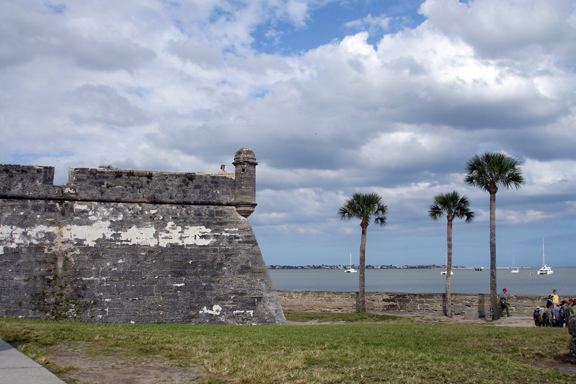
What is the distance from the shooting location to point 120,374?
6.12 metres

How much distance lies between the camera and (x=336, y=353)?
7.81 metres

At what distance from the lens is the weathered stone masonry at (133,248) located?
508 inches

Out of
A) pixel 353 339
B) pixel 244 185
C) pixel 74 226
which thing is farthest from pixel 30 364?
pixel 244 185

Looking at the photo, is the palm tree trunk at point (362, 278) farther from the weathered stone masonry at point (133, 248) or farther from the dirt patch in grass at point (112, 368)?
the dirt patch in grass at point (112, 368)

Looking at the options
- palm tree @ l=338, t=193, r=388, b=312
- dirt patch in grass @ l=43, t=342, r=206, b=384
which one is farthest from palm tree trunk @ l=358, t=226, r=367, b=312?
dirt patch in grass @ l=43, t=342, r=206, b=384

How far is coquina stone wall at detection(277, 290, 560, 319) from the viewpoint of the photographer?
20.4 metres

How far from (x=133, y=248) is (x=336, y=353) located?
7969 millimetres

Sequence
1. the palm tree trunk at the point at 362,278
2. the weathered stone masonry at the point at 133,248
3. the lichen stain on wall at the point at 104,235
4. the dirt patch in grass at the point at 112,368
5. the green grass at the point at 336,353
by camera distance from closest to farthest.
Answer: the dirt patch in grass at the point at 112,368
the green grass at the point at 336,353
the weathered stone masonry at the point at 133,248
the lichen stain on wall at the point at 104,235
the palm tree trunk at the point at 362,278

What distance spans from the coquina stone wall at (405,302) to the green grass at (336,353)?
10.7 metres

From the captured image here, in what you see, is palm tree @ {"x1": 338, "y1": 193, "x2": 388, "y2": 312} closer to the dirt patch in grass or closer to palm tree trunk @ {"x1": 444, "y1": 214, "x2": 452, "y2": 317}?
palm tree trunk @ {"x1": 444, "y1": 214, "x2": 452, "y2": 317}

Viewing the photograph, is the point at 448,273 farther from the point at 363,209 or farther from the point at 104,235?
the point at 104,235

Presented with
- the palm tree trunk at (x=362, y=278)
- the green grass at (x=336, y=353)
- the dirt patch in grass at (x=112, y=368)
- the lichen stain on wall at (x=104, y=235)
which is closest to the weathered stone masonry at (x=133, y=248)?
the lichen stain on wall at (x=104, y=235)

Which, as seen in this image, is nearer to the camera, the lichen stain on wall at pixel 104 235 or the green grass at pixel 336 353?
the green grass at pixel 336 353

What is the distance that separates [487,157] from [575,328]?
16.3m
